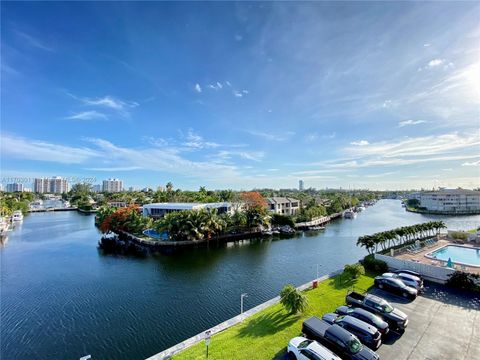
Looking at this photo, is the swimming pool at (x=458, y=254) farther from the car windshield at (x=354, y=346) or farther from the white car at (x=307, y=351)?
the white car at (x=307, y=351)

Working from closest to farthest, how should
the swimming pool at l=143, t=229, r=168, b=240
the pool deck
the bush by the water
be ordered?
1. the pool deck
2. the bush by the water
3. the swimming pool at l=143, t=229, r=168, b=240

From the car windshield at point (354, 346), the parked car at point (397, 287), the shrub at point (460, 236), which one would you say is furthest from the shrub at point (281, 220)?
the car windshield at point (354, 346)

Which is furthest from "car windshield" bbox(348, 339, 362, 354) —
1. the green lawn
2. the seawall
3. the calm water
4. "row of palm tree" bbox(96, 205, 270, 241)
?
"row of palm tree" bbox(96, 205, 270, 241)

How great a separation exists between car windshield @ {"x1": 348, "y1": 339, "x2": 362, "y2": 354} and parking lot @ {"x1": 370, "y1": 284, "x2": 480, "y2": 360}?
178 cm

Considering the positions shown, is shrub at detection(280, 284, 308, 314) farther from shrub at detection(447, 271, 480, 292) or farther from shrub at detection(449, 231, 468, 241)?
shrub at detection(449, 231, 468, 241)

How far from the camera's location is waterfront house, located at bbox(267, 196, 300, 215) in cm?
7194

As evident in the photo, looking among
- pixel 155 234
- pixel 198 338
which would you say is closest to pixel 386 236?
pixel 198 338

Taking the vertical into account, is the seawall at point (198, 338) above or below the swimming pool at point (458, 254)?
below

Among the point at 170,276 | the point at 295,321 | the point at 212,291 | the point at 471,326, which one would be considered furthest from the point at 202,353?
the point at 170,276

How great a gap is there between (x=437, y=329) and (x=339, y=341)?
24.1 feet

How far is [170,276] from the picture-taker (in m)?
29.0

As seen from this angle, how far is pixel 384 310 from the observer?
14719 millimetres

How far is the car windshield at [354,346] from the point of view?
1131 centimetres

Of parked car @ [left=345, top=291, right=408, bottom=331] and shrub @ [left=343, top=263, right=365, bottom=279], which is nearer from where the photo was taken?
parked car @ [left=345, top=291, right=408, bottom=331]
